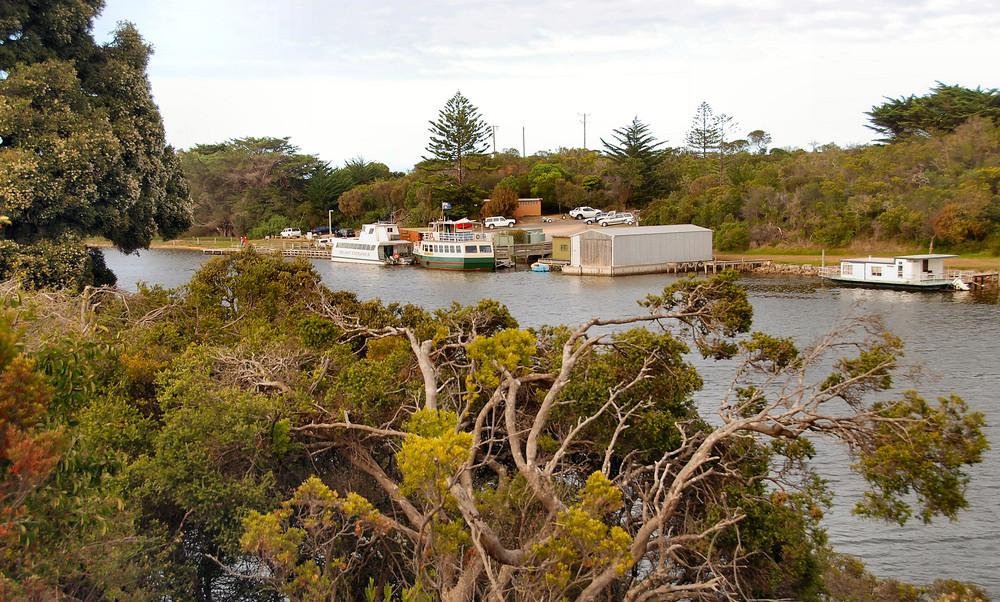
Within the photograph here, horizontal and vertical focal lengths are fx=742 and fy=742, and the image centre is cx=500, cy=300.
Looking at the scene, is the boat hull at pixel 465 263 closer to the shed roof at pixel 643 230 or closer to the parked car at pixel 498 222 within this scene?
the shed roof at pixel 643 230

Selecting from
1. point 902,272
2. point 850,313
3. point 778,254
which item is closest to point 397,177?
point 778,254

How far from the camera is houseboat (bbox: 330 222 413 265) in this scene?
189 feet

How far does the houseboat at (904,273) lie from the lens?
120ft

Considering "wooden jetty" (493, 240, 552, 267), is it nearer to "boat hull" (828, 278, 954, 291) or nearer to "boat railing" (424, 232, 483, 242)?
"boat railing" (424, 232, 483, 242)

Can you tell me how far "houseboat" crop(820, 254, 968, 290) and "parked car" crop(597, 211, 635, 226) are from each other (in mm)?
23149

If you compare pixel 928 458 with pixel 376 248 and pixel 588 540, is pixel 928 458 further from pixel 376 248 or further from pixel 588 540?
pixel 376 248

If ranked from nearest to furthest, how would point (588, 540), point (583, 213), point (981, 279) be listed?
point (588, 540)
point (981, 279)
point (583, 213)

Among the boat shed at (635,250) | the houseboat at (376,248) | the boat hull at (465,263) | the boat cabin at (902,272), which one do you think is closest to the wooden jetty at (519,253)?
the boat hull at (465,263)

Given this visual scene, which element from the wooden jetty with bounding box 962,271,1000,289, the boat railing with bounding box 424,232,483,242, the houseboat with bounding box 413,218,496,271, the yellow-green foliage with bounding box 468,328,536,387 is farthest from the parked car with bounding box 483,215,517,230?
the yellow-green foliage with bounding box 468,328,536,387

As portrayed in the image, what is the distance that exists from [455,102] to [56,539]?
206 feet

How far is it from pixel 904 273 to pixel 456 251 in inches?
A: 1089

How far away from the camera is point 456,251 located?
51906 millimetres

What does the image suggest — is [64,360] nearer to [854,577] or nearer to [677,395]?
[677,395]

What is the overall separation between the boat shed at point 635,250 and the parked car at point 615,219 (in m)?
11.7
